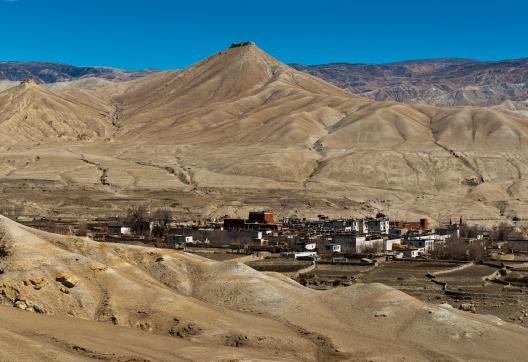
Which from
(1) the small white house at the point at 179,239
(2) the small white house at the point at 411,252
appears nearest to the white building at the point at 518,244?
(2) the small white house at the point at 411,252

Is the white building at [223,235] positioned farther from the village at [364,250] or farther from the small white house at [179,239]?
the small white house at [179,239]

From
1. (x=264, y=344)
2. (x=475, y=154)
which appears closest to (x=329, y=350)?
(x=264, y=344)

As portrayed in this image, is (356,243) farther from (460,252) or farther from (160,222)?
(160,222)

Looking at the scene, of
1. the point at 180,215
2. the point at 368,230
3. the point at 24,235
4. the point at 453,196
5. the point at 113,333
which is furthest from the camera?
the point at 453,196

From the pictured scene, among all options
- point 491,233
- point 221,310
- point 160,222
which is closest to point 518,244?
point 491,233

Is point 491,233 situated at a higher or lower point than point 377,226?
lower

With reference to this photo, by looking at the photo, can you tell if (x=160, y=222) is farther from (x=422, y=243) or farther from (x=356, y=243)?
(x=422, y=243)

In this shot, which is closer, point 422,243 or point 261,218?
point 422,243

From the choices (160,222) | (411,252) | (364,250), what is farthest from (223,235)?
(411,252)

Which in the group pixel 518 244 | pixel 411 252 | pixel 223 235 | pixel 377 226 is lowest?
pixel 411 252

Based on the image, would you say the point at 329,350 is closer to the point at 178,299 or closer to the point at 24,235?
the point at 178,299
